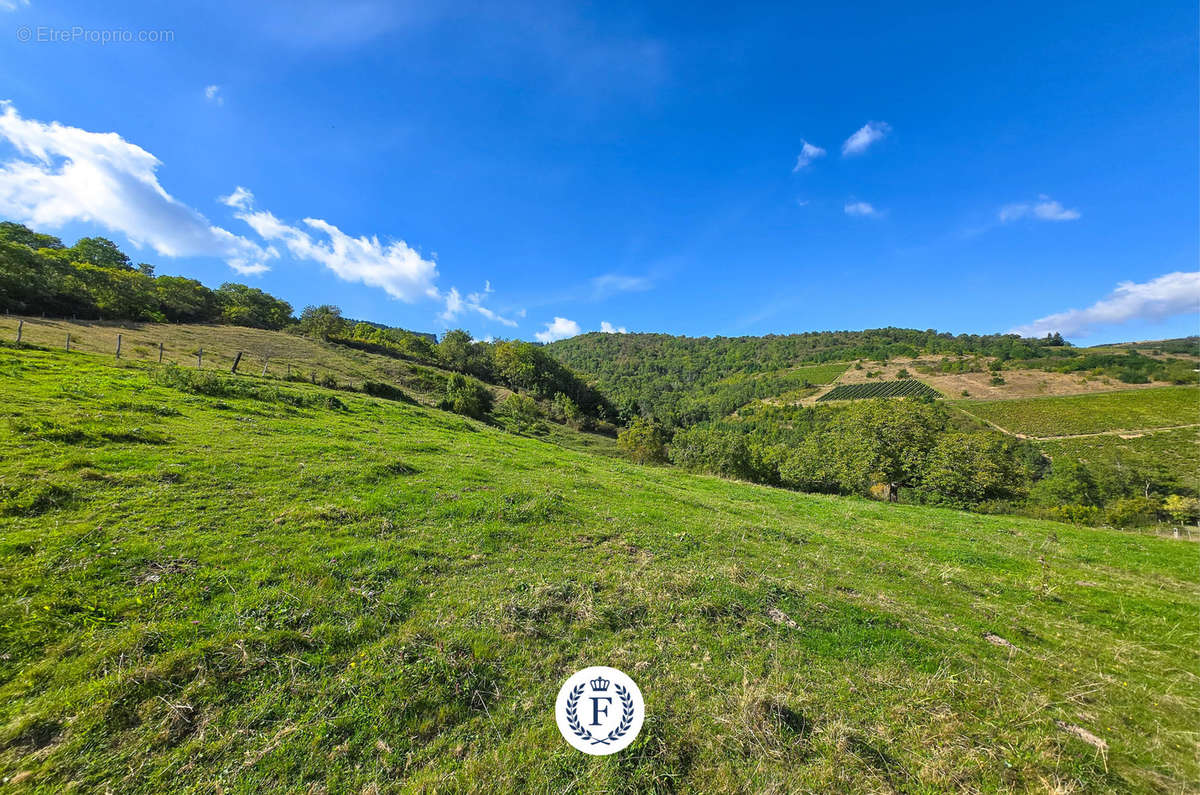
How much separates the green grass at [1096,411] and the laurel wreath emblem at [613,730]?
12231 cm

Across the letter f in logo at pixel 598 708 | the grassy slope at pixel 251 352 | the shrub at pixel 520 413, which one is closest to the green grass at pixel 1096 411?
the grassy slope at pixel 251 352

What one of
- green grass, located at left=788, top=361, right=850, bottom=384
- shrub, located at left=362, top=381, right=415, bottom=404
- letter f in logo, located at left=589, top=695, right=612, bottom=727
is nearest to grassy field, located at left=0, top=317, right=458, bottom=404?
shrub, located at left=362, top=381, right=415, bottom=404

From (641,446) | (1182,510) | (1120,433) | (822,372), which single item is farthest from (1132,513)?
(822,372)

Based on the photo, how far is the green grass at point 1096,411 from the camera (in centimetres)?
7800

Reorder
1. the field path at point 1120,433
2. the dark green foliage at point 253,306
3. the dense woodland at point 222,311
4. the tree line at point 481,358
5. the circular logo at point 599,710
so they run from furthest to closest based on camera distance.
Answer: the tree line at point 481,358, the dark green foliage at point 253,306, the field path at point 1120,433, the dense woodland at point 222,311, the circular logo at point 599,710

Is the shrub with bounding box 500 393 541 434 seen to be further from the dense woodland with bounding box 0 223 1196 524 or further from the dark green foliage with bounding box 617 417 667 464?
the dark green foliage with bounding box 617 417 667 464

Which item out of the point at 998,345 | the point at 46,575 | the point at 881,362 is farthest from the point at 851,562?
the point at 998,345

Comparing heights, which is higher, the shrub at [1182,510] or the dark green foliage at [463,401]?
the dark green foliage at [463,401]

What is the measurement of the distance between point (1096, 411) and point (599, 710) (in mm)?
139006

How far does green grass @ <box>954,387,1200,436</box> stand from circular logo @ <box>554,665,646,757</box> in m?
122

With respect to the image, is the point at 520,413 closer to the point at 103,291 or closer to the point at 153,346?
the point at 153,346

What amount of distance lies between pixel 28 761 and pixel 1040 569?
65.4ft

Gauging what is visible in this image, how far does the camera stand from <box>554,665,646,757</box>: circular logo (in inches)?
173

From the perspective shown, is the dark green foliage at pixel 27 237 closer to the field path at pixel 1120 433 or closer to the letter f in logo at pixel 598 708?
the letter f in logo at pixel 598 708
